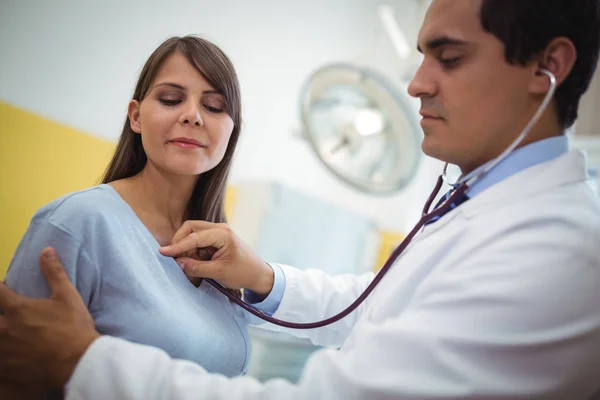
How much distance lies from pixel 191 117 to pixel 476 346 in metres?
0.58

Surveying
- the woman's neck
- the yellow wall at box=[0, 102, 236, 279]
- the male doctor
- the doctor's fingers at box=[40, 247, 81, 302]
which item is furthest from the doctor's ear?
the yellow wall at box=[0, 102, 236, 279]

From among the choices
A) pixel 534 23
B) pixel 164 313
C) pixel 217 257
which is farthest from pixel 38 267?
pixel 534 23

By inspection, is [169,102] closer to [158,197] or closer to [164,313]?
[158,197]

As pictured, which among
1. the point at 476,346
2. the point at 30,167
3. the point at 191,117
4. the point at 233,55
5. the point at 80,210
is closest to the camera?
the point at 476,346

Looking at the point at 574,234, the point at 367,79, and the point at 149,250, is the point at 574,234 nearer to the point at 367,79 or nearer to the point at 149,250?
the point at 149,250

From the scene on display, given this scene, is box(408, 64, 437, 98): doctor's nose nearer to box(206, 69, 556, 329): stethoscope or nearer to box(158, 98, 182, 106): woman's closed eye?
box(206, 69, 556, 329): stethoscope

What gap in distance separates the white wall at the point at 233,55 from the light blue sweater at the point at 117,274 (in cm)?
64

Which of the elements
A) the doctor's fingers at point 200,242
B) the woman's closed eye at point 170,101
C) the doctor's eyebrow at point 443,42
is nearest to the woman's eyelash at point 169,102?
the woman's closed eye at point 170,101

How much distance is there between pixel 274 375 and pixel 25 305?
124 centimetres

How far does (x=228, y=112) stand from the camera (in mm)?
920

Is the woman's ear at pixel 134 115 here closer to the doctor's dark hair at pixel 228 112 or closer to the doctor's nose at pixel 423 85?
the doctor's dark hair at pixel 228 112

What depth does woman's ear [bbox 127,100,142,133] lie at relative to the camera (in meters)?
0.90

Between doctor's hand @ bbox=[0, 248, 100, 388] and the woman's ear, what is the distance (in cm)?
33

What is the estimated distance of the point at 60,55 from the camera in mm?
1308
